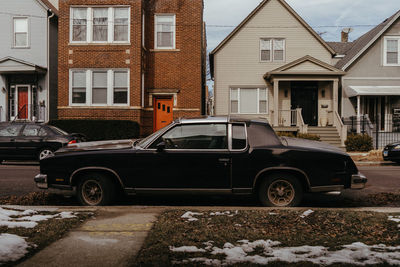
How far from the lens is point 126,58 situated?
777 inches

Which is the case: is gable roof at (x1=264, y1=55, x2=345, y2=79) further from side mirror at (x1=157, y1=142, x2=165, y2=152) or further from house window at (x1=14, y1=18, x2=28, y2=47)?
side mirror at (x1=157, y1=142, x2=165, y2=152)

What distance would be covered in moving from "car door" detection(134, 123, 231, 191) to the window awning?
16662mm

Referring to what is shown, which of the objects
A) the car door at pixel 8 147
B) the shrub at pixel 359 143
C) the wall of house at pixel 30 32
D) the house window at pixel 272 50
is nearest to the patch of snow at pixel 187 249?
the car door at pixel 8 147

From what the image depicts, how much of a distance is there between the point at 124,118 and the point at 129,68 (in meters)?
2.64

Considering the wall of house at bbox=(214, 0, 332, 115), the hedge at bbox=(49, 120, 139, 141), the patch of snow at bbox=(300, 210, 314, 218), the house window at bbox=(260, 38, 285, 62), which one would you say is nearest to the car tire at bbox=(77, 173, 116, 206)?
the patch of snow at bbox=(300, 210, 314, 218)

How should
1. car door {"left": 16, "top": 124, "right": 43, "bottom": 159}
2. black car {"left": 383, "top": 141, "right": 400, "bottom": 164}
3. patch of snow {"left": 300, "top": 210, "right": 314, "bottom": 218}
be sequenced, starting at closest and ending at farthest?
patch of snow {"left": 300, "top": 210, "right": 314, "bottom": 218}, black car {"left": 383, "top": 141, "right": 400, "bottom": 164}, car door {"left": 16, "top": 124, "right": 43, "bottom": 159}

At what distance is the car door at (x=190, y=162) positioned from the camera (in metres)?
6.12

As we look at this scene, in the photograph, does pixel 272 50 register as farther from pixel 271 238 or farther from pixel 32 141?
pixel 271 238

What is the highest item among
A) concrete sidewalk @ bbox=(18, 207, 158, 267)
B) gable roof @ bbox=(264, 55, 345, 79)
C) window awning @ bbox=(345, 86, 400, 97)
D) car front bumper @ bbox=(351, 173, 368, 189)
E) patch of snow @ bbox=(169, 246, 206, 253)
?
gable roof @ bbox=(264, 55, 345, 79)

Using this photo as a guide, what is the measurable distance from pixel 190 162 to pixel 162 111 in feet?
50.5

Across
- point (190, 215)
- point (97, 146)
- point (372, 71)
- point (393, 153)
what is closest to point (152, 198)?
point (97, 146)

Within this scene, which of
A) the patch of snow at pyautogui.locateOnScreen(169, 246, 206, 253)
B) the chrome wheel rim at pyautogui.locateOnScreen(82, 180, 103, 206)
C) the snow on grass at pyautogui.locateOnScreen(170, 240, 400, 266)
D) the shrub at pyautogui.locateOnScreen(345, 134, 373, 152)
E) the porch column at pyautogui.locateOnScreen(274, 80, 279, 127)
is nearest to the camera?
the snow on grass at pyautogui.locateOnScreen(170, 240, 400, 266)

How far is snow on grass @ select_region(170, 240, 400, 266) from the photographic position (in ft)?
11.6

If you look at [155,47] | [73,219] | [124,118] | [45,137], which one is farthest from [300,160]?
[155,47]
